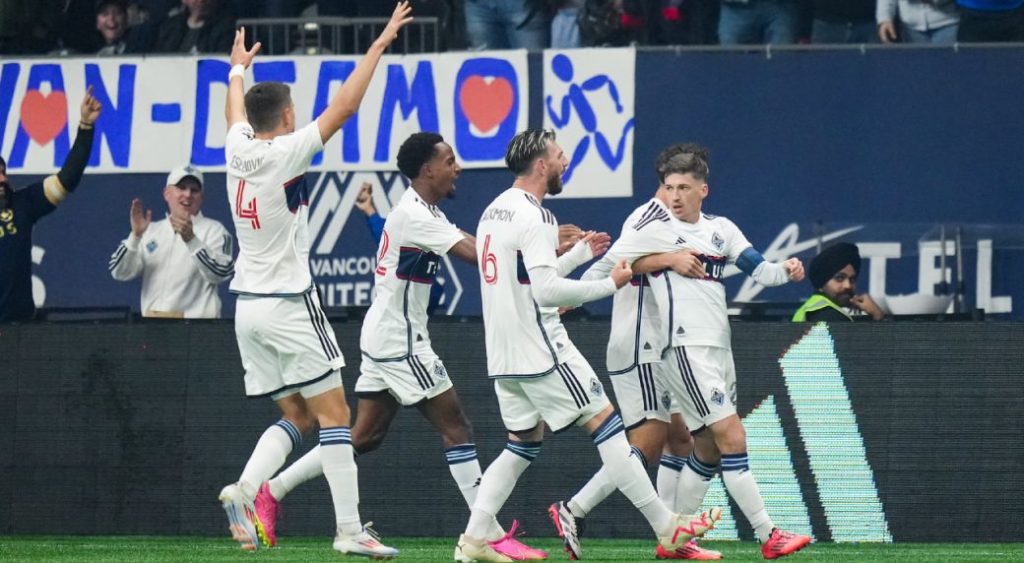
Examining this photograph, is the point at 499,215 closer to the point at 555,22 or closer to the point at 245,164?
the point at 245,164

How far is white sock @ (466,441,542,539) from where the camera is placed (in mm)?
9578

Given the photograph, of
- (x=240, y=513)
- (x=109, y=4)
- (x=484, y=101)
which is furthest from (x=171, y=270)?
(x=240, y=513)

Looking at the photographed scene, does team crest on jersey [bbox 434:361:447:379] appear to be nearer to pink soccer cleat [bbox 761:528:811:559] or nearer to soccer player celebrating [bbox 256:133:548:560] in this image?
soccer player celebrating [bbox 256:133:548:560]

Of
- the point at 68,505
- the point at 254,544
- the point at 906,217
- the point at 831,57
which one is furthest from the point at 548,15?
the point at 254,544

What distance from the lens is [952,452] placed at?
37.8ft

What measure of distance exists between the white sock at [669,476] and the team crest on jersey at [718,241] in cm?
132

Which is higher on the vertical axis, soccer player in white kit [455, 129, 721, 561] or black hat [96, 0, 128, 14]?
black hat [96, 0, 128, 14]

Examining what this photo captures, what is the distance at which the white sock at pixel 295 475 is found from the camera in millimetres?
10141

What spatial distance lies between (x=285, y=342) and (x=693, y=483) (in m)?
2.50

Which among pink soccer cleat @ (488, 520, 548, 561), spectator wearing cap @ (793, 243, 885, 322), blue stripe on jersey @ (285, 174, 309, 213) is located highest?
blue stripe on jersey @ (285, 174, 309, 213)

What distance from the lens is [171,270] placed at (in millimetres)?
13781

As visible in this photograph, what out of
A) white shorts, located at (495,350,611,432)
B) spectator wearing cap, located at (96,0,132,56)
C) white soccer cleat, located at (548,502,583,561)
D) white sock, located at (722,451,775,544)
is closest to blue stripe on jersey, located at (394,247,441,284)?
white shorts, located at (495,350,611,432)

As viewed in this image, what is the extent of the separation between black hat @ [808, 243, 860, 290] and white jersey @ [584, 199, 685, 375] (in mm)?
2624

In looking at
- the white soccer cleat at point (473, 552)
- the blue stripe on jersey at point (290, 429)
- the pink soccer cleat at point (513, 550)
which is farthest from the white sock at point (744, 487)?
the blue stripe on jersey at point (290, 429)
